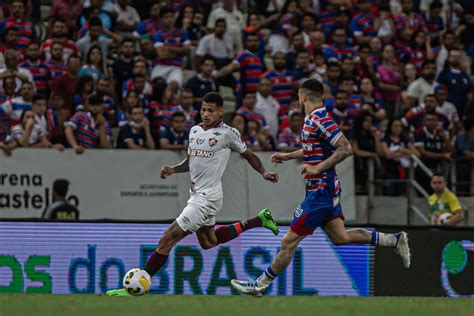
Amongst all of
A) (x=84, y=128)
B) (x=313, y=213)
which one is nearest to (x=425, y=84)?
(x=84, y=128)

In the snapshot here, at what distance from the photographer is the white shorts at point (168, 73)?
63.3 ft

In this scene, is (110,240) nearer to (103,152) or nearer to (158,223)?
(158,223)

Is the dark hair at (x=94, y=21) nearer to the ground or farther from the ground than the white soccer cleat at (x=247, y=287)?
farther from the ground

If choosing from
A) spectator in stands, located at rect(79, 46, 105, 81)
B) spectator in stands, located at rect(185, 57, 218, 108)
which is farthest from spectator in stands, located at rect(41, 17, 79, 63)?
spectator in stands, located at rect(185, 57, 218, 108)

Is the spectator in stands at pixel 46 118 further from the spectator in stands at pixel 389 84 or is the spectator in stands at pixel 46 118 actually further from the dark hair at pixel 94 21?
the spectator in stands at pixel 389 84

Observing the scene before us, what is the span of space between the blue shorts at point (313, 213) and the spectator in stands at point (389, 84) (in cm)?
974

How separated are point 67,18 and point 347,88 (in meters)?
5.32

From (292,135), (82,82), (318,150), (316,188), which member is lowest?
(316,188)

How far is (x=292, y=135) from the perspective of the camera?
17906 millimetres

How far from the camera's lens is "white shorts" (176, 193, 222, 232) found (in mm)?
11383

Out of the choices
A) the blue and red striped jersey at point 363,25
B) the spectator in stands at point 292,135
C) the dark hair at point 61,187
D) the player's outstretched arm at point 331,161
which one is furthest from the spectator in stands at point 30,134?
the blue and red striped jersey at point 363,25

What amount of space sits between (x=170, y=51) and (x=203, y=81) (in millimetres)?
1004

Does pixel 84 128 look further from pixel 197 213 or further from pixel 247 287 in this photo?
pixel 247 287

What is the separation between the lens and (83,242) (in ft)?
43.5
